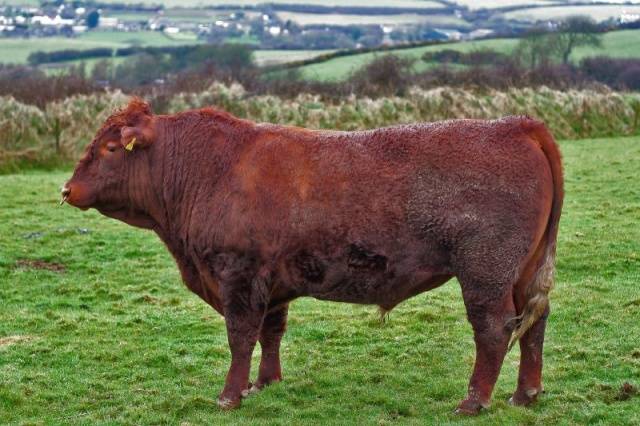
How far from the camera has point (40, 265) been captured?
44.6 feet

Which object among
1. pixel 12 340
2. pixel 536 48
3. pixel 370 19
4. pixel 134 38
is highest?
pixel 12 340

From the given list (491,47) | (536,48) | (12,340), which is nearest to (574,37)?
(536,48)

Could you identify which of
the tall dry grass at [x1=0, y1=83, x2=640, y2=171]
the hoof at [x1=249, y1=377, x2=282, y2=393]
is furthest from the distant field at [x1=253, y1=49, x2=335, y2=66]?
the hoof at [x1=249, y1=377, x2=282, y2=393]

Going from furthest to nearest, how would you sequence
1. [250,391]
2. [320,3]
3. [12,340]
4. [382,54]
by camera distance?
[320,3] → [382,54] → [12,340] → [250,391]

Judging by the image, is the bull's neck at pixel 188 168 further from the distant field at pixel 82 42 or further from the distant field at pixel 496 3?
the distant field at pixel 496 3

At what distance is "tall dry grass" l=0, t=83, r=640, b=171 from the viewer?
2619 centimetres

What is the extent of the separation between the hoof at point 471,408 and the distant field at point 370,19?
8327 centimetres

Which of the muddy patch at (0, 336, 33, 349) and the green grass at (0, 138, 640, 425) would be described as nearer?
the green grass at (0, 138, 640, 425)

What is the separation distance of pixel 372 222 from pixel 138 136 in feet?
7.50

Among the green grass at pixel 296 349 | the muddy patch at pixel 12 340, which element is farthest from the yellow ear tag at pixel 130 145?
the muddy patch at pixel 12 340

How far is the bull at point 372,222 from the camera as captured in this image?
740cm

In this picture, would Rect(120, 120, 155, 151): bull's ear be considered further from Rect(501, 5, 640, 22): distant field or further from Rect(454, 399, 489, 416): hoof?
Rect(501, 5, 640, 22): distant field

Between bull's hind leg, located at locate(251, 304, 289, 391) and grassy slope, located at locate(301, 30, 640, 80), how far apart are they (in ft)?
128

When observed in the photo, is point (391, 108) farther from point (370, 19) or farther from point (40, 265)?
point (370, 19)
